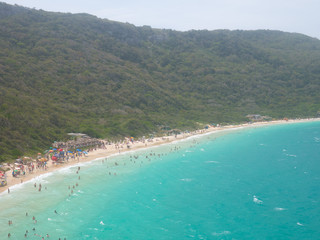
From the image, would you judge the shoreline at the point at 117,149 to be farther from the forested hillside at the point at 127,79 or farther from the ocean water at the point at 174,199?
the forested hillside at the point at 127,79

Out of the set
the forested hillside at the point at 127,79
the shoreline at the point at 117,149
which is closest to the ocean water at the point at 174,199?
the shoreline at the point at 117,149

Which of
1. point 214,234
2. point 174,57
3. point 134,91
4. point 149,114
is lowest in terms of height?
point 214,234

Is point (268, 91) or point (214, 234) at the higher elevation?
point (268, 91)

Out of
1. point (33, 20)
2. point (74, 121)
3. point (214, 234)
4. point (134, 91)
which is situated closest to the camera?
point (214, 234)

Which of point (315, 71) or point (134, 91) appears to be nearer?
point (134, 91)

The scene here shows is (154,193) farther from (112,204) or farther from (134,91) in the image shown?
(134,91)

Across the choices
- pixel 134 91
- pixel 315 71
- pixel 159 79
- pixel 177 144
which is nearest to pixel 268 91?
pixel 315 71

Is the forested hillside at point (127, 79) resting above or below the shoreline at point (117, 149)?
above
